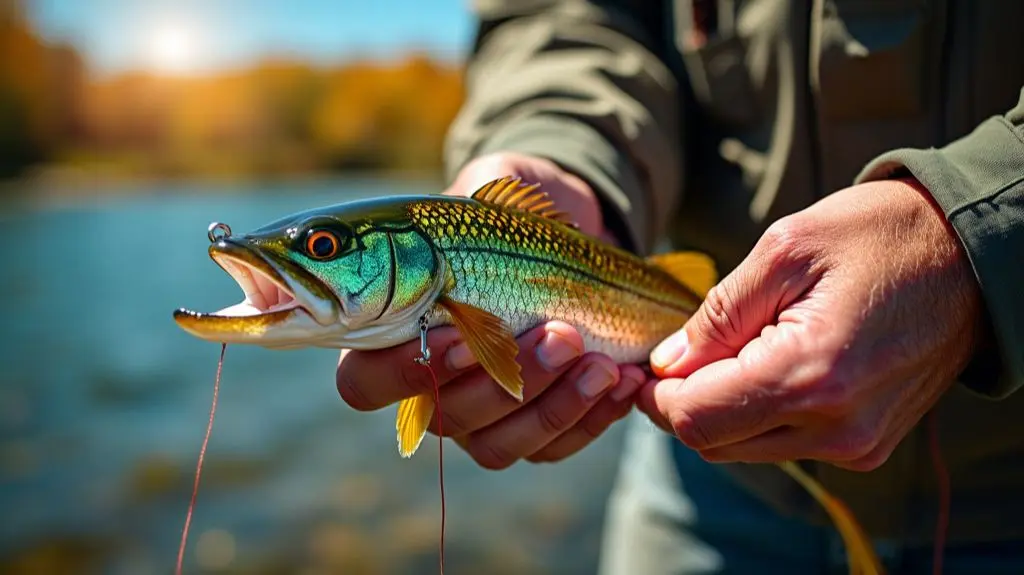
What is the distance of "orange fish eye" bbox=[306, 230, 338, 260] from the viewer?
5.88 feet

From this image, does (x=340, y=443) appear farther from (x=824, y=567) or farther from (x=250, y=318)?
(x=250, y=318)

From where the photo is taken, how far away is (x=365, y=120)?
60031mm

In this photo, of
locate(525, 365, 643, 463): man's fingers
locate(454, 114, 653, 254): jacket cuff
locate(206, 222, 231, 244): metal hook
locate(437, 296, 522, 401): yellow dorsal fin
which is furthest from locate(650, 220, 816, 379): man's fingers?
locate(206, 222, 231, 244): metal hook

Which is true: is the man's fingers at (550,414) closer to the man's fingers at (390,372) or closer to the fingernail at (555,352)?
the fingernail at (555,352)

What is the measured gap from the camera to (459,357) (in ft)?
6.44

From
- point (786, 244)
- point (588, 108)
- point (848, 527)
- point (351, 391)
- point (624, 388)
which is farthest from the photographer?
point (588, 108)

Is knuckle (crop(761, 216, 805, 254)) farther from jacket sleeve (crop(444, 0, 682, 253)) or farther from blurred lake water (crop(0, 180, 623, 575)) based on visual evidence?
blurred lake water (crop(0, 180, 623, 575))

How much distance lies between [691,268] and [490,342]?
97 cm

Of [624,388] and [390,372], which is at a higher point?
[390,372]

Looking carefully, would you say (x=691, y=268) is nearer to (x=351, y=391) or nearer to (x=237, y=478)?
(x=351, y=391)

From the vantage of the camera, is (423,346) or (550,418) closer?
(423,346)

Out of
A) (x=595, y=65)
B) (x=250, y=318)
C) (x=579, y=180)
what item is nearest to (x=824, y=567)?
(x=579, y=180)

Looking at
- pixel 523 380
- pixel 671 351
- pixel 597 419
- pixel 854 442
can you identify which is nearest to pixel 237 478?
pixel 597 419

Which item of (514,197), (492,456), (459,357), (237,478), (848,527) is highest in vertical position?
(514,197)
